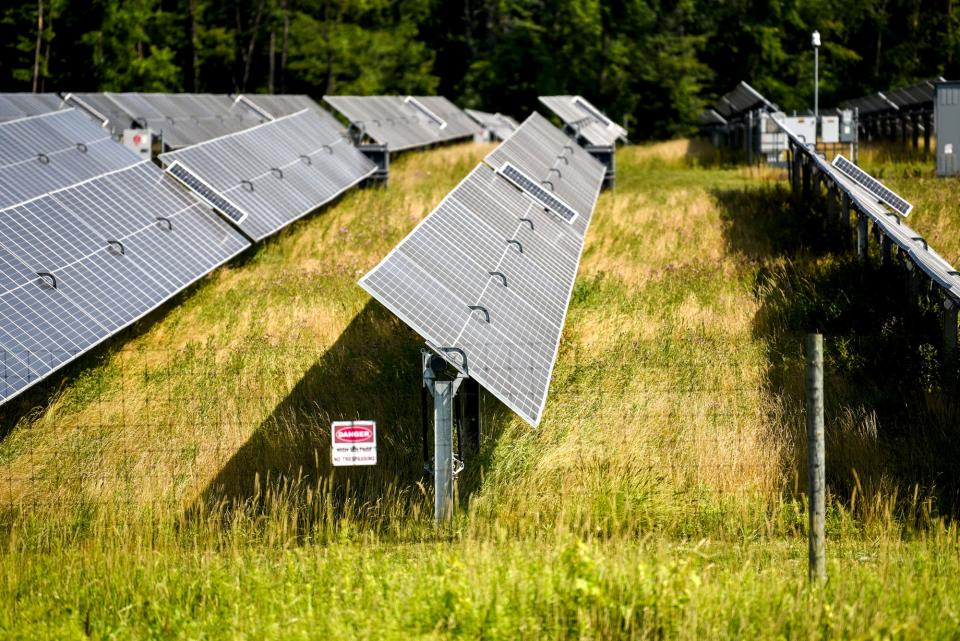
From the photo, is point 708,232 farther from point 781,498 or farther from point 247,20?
point 247,20

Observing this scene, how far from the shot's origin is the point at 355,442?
8.63 m

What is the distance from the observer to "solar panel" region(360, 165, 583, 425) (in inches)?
370

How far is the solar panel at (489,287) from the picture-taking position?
940 centimetres

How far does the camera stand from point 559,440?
1057cm

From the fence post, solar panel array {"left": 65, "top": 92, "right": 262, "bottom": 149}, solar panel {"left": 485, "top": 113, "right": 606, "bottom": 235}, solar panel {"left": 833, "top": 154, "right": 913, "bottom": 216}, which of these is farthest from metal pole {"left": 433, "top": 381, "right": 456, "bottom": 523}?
solar panel array {"left": 65, "top": 92, "right": 262, "bottom": 149}

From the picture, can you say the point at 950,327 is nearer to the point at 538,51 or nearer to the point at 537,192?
the point at 537,192

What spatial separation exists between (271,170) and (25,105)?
7.91 m

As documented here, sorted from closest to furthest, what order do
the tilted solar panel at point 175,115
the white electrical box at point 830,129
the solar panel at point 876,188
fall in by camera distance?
the solar panel at point 876,188 → the tilted solar panel at point 175,115 → the white electrical box at point 830,129

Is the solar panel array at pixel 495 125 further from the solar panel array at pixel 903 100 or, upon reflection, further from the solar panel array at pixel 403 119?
the solar panel array at pixel 903 100

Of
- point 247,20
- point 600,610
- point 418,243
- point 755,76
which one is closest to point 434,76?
point 247,20

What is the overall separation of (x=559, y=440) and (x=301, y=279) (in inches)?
276

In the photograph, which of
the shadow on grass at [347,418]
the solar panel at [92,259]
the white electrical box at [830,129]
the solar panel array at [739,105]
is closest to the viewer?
the shadow on grass at [347,418]

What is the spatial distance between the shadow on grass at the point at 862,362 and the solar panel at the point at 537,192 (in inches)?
99.2

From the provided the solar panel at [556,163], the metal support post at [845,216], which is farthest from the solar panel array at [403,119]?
the metal support post at [845,216]
